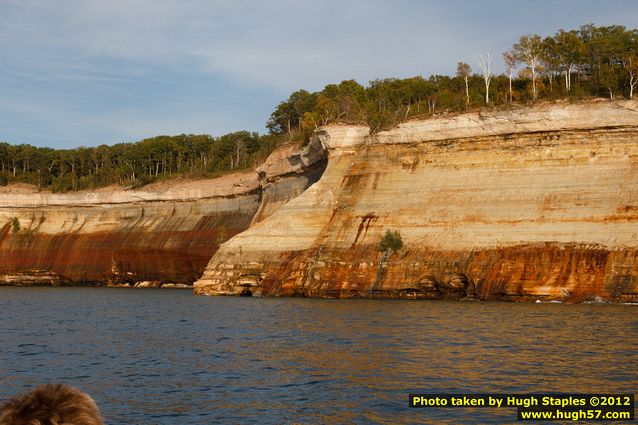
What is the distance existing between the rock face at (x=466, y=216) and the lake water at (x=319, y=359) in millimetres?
4787

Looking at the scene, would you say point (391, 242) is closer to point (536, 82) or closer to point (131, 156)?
point (536, 82)

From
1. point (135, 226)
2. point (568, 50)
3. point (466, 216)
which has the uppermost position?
point (568, 50)

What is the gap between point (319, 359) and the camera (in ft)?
65.9

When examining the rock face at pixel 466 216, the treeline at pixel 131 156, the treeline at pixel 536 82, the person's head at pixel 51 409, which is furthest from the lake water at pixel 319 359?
the treeline at pixel 131 156

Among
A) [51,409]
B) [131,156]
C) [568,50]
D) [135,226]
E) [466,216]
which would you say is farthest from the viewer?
[131,156]

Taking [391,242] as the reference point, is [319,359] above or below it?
below

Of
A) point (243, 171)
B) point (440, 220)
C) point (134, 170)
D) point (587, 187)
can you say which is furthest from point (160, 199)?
point (587, 187)

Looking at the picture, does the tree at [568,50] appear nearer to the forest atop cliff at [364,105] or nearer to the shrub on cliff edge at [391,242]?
the forest atop cliff at [364,105]

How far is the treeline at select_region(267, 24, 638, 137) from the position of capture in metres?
52.3

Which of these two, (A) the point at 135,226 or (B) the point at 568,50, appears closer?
(B) the point at 568,50

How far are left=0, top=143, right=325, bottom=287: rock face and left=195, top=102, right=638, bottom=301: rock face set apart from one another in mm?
14543

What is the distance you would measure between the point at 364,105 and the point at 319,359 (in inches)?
2093

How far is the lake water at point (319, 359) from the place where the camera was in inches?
579

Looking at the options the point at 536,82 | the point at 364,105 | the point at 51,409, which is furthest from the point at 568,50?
the point at 51,409
